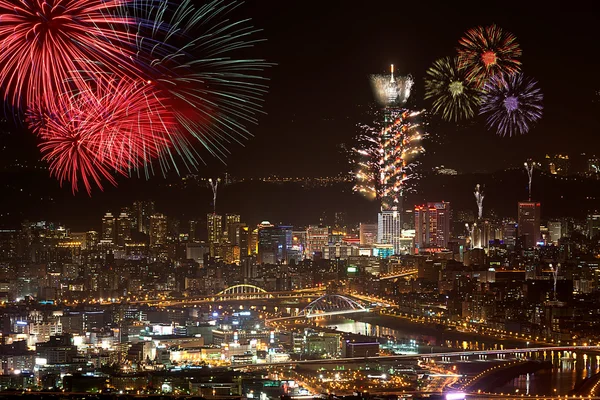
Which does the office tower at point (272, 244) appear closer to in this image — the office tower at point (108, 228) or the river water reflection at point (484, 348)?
the office tower at point (108, 228)

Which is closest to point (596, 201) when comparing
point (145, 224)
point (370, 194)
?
point (370, 194)

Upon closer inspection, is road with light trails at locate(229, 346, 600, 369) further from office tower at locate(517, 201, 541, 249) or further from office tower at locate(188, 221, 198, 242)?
office tower at locate(188, 221, 198, 242)

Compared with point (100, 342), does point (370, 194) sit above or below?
above

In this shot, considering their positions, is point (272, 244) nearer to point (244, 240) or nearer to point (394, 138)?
point (244, 240)

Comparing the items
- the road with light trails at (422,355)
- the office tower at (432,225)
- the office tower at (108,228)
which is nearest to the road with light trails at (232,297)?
the office tower at (108,228)

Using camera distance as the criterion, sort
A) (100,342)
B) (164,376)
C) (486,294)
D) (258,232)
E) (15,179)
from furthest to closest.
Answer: (258,232) → (486,294) → (15,179) → (100,342) → (164,376)

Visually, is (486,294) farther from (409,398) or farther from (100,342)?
(409,398)

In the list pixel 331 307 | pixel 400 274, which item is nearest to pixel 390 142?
pixel 331 307
